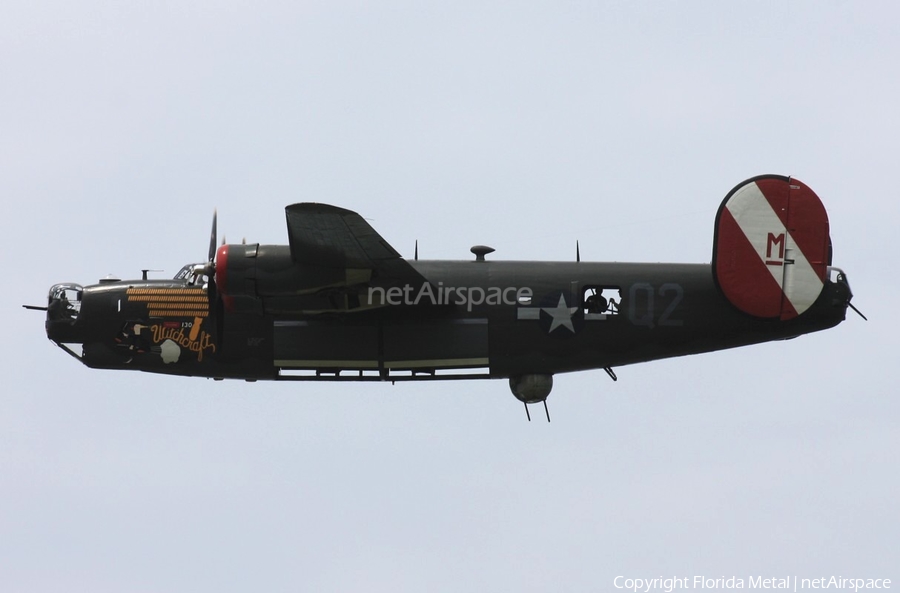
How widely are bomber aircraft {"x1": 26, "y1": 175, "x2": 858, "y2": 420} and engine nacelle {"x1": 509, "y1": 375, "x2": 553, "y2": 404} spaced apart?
0.03 metres

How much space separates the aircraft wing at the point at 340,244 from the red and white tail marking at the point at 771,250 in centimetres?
601

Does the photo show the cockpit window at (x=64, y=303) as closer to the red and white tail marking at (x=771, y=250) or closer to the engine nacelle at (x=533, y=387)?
the engine nacelle at (x=533, y=387)

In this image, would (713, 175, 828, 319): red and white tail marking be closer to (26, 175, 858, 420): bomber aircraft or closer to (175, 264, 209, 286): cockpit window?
(26, 175, 858, 420): bomber aircraft

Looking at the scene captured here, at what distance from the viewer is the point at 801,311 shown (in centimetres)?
3042

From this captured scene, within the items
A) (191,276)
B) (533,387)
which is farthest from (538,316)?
(191,276)

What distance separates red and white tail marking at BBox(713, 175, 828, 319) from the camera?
3041cm

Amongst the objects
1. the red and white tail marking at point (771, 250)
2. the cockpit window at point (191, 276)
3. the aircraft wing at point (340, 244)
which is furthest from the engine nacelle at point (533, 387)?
the cockpit window at point (191, 276)

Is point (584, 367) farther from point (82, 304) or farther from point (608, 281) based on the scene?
point (82, 304)

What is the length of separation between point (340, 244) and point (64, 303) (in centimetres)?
636

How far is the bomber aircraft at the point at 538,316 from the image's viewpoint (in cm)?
3027

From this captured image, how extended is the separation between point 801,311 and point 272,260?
32.5 ft

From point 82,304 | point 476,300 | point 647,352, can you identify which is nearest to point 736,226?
point 647,352

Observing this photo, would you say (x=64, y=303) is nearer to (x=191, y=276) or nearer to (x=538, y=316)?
(x=191, y=276)

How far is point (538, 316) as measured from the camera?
30391 millimetres
